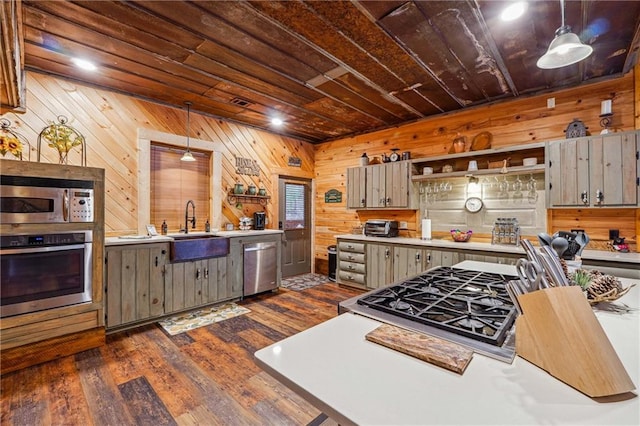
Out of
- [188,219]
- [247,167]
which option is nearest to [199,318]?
[188,219]

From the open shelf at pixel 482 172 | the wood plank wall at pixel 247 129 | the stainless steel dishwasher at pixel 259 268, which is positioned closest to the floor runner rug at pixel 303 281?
the stainless steel dishwasher at pixel 259 268

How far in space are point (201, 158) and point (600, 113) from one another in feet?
17.2

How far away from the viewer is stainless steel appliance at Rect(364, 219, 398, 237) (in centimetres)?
469

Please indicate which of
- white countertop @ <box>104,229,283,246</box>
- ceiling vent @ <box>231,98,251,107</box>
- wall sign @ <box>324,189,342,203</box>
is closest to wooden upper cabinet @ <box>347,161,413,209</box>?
wall sign @ <box>324,189,342,203</box>

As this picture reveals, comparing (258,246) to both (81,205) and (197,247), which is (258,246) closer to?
(197,247)

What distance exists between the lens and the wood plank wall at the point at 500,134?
3211 millimetres

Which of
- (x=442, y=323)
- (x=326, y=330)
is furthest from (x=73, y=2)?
(x=442, y=323)

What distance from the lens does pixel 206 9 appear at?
220cm

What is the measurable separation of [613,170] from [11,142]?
579 centimetres

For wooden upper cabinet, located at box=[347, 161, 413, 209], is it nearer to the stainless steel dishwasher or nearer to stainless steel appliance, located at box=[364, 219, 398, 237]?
stainless steel appliance, located at box=[364, 219, 398, 237]

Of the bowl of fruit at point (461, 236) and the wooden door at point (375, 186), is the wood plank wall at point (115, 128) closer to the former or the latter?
the wooden door at point (375, 186)

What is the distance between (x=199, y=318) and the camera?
359 cm

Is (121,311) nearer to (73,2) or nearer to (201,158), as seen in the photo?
(201,158)

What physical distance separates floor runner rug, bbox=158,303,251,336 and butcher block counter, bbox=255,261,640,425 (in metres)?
2.89
